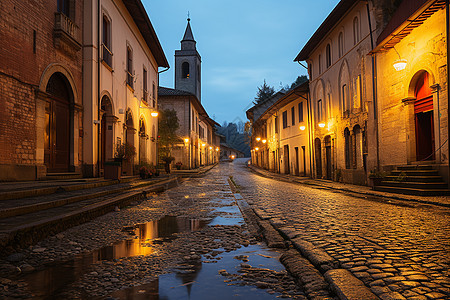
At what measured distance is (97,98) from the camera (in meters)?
13.0

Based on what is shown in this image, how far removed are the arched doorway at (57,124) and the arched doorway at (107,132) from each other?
2.85 m

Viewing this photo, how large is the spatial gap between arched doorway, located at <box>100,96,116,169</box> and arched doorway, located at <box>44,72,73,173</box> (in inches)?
112

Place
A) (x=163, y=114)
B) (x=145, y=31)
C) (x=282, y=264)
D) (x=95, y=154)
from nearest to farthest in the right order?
(x=282, y=264) < (x=95, y=154) < (x=145, y=31) < (x=163, y=114)

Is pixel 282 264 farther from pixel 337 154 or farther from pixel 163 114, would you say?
pixel 163 114

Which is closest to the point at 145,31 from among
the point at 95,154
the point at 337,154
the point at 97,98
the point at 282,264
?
the point at 97,98

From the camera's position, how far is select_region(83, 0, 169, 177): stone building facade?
41.2ft

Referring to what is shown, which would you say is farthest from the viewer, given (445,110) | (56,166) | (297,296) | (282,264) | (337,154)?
(337,154)

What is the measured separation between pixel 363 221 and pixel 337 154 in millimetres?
13854

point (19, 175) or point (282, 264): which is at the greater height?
point (19, 175)

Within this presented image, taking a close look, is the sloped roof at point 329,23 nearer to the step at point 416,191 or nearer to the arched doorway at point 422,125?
the arched doorway at point 422,125

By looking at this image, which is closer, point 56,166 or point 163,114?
point 56,166

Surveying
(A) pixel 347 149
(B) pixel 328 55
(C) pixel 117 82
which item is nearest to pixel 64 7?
(C) pixel 117 82

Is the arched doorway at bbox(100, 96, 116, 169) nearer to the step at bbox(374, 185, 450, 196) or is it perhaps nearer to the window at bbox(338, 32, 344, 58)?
the step at bbox(374, 185, 450, 196)

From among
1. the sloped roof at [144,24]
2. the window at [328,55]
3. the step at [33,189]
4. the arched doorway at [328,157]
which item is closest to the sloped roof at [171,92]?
the sloped roof at [144,24]
